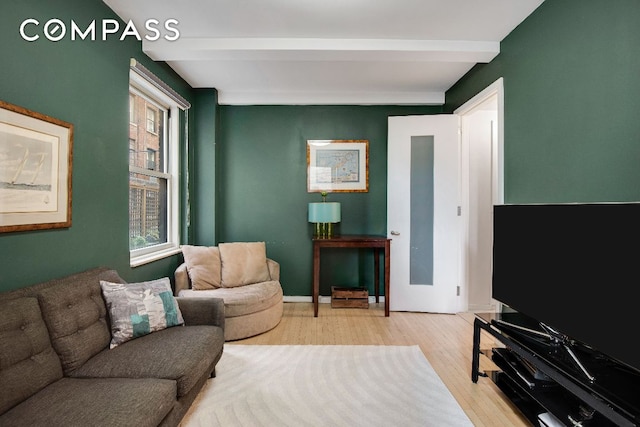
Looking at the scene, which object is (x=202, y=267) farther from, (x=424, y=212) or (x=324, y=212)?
(x=424, y=212)

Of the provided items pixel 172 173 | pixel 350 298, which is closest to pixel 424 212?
pixel 350 298

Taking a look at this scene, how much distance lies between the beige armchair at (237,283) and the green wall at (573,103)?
2406 millimetres

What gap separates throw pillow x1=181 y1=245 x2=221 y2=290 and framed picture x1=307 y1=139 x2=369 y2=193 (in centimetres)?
162

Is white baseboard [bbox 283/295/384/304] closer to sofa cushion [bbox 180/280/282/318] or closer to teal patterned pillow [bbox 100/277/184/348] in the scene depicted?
sofa cushion [bbox 180/280/282/318]

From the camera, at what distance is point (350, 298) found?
425 centimetres

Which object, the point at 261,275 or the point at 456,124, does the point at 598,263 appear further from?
the point at 261,275

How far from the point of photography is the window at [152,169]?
3.16m

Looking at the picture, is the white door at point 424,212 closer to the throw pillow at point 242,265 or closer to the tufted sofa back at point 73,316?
the throw pillow at point 242,265

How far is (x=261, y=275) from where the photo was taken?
3873 millimetres

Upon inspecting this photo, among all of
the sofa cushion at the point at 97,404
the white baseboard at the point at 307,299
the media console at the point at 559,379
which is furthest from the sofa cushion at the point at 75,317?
the white baseboard at the point at 307,299

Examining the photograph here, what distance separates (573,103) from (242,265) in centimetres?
317

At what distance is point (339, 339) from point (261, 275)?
1.15 meters

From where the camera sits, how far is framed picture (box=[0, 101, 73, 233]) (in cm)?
177

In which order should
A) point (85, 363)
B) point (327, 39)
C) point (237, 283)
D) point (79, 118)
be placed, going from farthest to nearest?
point (237, 283) < point (327, 39) < point (79, 118) < point (85, 363)
